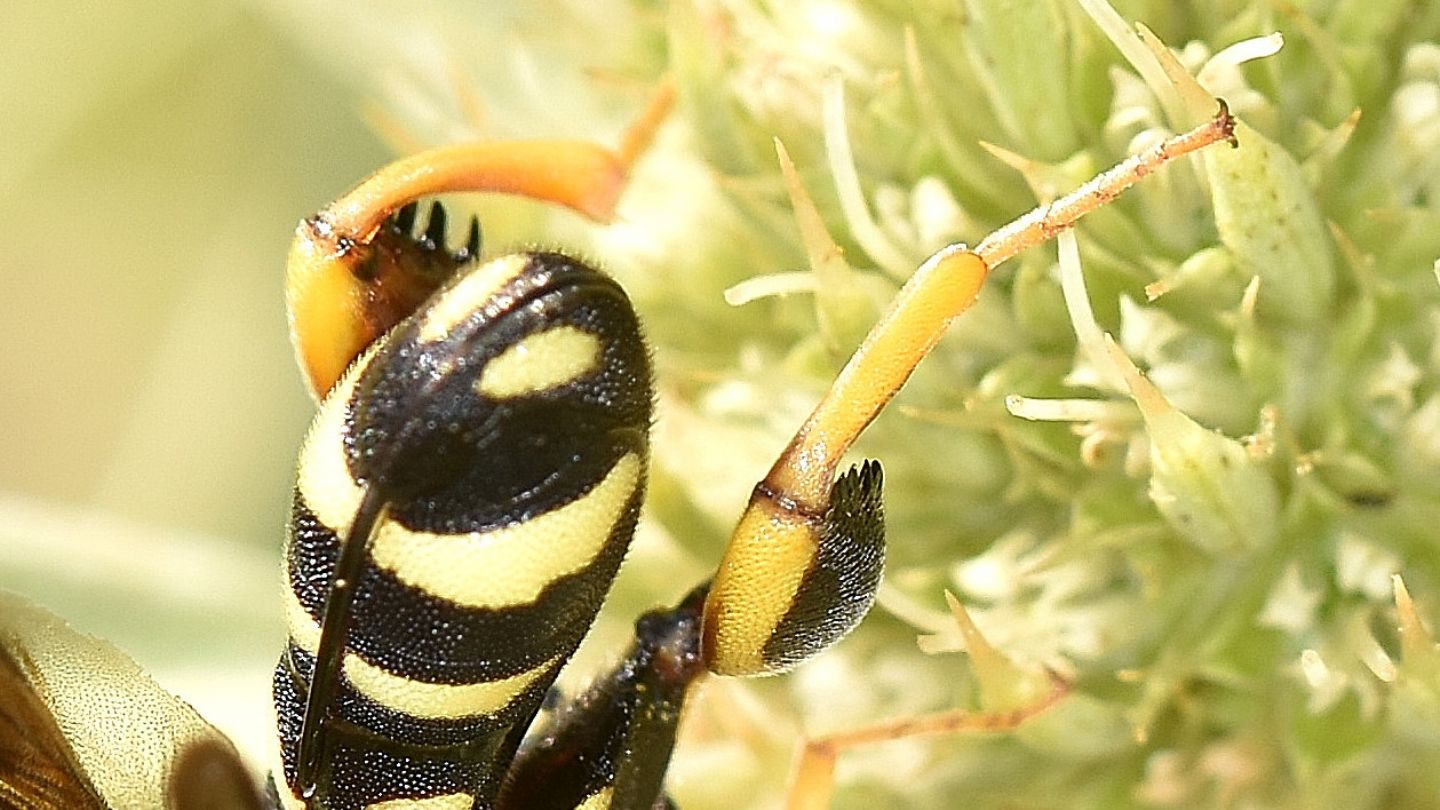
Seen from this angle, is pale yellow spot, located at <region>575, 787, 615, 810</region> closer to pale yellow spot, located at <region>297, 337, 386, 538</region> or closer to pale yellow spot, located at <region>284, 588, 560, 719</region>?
pale yellow spot, located at <region>284, 588, 560, 719</region>

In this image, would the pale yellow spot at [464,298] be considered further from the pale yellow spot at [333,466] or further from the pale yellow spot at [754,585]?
the pale yellow spot at [754,585]

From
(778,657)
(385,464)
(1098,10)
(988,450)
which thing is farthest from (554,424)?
(988,450)

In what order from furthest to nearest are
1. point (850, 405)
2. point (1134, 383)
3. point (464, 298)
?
1. point (1134, 383)
2. point (850, 405)
3. point (464, 298)

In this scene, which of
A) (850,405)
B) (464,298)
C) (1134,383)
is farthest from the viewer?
(1134,383)

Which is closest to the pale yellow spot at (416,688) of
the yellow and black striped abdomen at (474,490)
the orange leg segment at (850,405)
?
the yellow and black striped abdomen at (474,490)

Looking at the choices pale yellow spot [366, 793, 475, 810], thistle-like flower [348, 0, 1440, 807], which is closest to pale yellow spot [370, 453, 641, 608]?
pale yellow spot [366, 793, 475, 810]

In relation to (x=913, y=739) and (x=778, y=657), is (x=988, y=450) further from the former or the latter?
(x=778, y=657)

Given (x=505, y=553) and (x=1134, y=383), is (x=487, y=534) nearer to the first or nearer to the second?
(x=505, y=553)

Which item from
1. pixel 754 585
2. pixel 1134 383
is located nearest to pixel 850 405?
pixel 754 585

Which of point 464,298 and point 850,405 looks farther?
point 850,405
